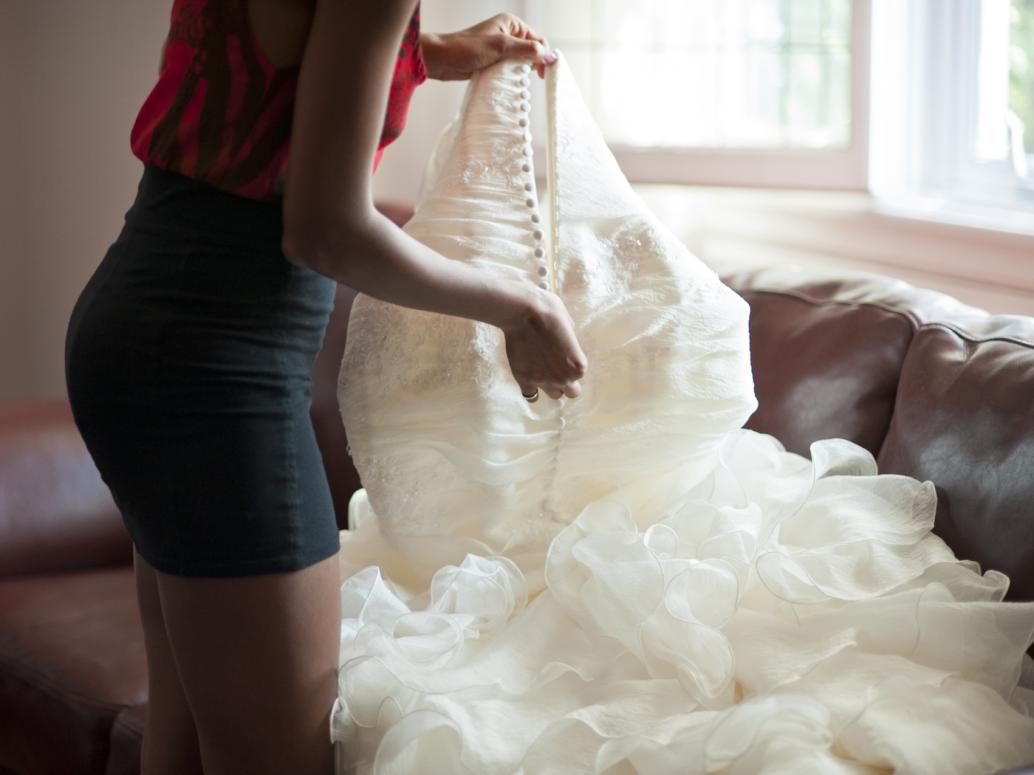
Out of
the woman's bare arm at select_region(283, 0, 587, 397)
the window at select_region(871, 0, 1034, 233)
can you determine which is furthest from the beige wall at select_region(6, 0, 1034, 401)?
the woman's bare arm at select_region(283, 0, 587, 397)

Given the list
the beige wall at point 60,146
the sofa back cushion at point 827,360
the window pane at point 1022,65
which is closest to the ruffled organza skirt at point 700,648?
the sofa back cushion at point 827,360

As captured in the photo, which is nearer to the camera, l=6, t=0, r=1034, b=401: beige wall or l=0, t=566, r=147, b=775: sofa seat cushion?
l=0, t=566, r=147, b=775: sofa seat cushion

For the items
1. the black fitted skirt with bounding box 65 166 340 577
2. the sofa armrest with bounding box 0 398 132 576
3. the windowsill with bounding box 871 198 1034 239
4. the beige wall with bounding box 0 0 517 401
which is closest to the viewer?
the black fitted skirt with bounding box 65 166 340 577

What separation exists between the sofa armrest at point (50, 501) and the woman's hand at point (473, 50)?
3.64 ft

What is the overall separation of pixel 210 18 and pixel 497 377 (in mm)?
481

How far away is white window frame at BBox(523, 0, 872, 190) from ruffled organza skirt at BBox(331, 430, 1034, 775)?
1.22 meters

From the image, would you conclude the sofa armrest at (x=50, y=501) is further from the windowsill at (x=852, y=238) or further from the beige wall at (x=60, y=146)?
the windowsill at (x=852, y=238)

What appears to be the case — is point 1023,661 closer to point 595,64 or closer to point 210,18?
point 210,18

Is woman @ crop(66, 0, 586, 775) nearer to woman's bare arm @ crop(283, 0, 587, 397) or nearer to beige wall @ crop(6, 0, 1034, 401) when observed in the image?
woman's bare arm @ crop(283, 0, 587, 397)

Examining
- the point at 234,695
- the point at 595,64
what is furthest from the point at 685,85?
the point at 234,695

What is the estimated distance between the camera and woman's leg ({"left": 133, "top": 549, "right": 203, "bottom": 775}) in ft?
4.20

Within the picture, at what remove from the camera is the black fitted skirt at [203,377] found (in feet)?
3.45

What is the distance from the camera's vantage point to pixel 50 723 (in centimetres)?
171

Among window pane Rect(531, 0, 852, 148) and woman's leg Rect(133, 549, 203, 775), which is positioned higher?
window pane Rect(531, 0, 852, 148)
